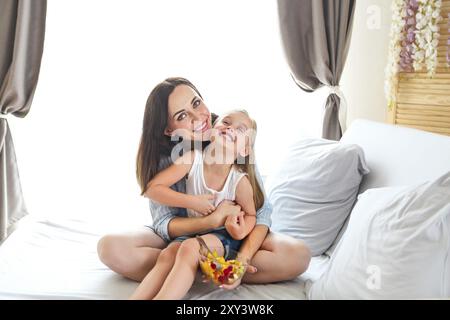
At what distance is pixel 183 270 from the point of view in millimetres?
1566

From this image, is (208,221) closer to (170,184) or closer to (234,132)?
(170,184)

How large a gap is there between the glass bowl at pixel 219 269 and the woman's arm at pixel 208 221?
104 mm

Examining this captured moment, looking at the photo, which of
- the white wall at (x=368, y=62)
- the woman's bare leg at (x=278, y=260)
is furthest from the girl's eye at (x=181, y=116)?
the white wall at (x=368, y=62)

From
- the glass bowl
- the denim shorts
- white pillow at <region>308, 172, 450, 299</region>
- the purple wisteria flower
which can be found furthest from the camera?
the purple wisteria flower

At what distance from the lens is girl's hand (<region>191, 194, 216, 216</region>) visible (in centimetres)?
170

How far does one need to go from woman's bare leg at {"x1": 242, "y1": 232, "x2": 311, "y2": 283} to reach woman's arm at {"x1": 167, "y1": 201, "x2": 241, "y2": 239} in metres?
0.15

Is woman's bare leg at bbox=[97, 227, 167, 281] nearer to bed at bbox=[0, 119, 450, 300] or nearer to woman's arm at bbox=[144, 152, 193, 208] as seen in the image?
bed at bbox=[0, 119, 450, 300]

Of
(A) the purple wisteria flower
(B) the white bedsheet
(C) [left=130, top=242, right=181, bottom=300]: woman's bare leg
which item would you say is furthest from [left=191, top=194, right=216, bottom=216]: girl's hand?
(A) the purple wisteria flower

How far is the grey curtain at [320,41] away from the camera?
305 centimetres

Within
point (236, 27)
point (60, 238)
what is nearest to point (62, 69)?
point (236, 27)

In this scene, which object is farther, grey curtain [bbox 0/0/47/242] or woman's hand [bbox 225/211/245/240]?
grey curtain [bbox 0/0/47/242]

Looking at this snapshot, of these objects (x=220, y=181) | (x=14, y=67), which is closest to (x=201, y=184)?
(x=220, y=181)

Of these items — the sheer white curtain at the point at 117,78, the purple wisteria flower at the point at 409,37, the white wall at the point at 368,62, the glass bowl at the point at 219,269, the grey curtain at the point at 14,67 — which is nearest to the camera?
the glass bowl at the point at 219,269

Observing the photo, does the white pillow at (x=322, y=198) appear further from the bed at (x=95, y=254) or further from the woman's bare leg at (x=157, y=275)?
the woman's bare leg at (x=157, y=275)
